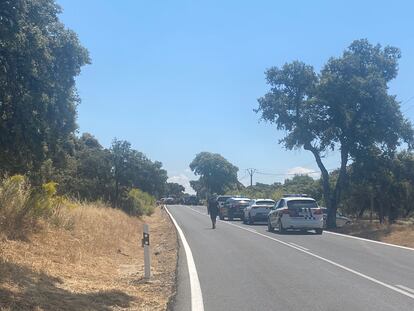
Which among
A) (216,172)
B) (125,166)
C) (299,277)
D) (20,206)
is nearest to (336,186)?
(125,166)

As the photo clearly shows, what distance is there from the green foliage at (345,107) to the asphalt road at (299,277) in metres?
12.2

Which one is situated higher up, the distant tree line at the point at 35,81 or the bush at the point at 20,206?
the distant tree line at the point at 35,81

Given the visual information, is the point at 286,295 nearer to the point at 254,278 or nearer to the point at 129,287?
the point at 254,278

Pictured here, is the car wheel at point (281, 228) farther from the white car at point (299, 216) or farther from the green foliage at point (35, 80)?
the green foliage at point (35, 80)

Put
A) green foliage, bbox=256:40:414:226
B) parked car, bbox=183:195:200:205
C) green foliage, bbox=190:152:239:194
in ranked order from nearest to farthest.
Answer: green foliage, bbox=256:40:414:226 → parked car, bbox=183:195:200:205 → green foliage, bbox=190:152:239:194

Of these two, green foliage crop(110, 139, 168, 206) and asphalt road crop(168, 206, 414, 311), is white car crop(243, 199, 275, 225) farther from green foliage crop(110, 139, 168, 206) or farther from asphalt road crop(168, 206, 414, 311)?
asphalt road crop(168, 206, 414, 311)

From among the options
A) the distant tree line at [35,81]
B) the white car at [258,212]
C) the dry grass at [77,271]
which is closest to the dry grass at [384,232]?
the white car at [258,212]

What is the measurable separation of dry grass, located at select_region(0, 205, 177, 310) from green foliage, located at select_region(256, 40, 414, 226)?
1637cm

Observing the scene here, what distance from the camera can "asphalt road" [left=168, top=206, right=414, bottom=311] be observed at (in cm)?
985

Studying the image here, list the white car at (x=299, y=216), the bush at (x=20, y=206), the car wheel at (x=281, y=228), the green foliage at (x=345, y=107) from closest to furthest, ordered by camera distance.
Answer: the bush at (x=20, y=206), the white car at (x=299, y=216), the car wheel at (x=281, y=228), the green foliage at (x=345, y=107)

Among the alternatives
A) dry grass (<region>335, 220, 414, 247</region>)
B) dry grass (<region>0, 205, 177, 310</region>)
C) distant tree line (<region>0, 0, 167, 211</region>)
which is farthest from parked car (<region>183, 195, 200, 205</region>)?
distant tree line (<region>0, 0, 167, 211</region>)

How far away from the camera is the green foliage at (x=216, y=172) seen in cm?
12500

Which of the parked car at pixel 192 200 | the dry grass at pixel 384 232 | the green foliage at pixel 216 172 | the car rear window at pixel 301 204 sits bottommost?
the dry grass at pixel 384 232

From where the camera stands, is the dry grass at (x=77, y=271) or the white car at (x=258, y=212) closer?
the dry grass at (x=77, y=271)
